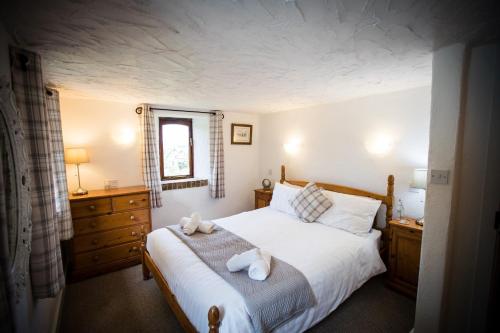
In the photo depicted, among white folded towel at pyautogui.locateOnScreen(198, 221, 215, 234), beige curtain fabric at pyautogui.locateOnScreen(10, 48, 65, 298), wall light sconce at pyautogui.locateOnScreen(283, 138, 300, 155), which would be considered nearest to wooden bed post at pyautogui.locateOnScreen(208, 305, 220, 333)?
beige curtain fabric at pyautogui.locateOnScreen(10, 48, 65, 298)

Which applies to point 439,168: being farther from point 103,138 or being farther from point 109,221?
point 103,138

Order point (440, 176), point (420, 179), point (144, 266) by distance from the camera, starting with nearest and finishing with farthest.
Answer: point (440, 176) → point (420, 179) → point (144, 266)

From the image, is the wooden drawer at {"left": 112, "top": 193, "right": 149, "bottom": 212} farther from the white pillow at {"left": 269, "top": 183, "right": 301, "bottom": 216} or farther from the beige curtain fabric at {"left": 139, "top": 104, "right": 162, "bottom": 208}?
the white pillow at {"left": 269, "top": 183, "right": 301, "bottom": 216}

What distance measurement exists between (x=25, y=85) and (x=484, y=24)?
2.75 meters

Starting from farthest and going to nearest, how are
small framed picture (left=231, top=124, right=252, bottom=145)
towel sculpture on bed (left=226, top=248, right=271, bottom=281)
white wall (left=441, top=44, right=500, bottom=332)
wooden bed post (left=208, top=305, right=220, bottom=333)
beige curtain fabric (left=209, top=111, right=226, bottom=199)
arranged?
small framed picture (left=231, top=124, right=252, bottom=145) < beige curtain fabric (left=209, top=111, right=226, bottom=199) < towel sculpture on bed (left=226, top=248, right=271, bottom=281) < white wall (left=441, top=44, right=500, bottom=332) < wooden bed post (left=208, top=305, right=220, bottom=333)

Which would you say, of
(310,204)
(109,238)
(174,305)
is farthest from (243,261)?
(109,238)

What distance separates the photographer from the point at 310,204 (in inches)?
119

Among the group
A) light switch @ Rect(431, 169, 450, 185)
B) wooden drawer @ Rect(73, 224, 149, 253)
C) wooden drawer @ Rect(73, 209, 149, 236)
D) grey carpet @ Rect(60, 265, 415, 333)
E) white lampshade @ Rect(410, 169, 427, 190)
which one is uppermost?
light switch @ Rect(431, 169, 450, 185)

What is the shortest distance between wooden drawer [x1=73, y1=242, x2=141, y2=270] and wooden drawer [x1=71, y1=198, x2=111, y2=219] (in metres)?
0.50

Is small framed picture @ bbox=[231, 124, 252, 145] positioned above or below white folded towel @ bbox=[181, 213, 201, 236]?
above

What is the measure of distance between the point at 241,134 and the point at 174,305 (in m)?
3.19

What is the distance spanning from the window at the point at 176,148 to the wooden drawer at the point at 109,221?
37.0 inches

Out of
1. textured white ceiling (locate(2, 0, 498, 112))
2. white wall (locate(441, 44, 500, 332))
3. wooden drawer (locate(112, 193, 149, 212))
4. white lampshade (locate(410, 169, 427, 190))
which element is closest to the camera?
textured white ceiling (locate(2, 0, 498, 112))

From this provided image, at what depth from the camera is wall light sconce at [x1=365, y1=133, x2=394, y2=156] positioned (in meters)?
2.77
